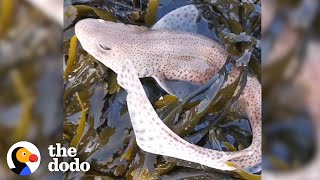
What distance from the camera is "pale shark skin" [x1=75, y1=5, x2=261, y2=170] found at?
1104 millimetres

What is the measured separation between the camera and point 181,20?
112 centimetres

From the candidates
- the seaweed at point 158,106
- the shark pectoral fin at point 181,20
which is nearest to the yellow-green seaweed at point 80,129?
the seaweed at point 158,106

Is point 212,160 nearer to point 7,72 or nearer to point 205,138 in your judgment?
point 205,138

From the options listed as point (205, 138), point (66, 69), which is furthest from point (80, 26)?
point (205, 138)

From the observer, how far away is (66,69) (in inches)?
43.2

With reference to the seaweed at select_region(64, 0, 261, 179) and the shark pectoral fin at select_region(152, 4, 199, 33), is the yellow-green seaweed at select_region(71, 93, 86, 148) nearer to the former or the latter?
the seaweed at select_region(64, 0, 261, 179)

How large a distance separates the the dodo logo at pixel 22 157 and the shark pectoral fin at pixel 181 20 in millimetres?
455

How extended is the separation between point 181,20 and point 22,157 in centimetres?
55

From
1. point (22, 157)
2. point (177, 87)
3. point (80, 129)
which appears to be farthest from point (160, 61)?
point (22, 157)

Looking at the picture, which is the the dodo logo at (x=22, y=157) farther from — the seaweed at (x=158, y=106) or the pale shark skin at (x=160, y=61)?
the pale shark skin at (x=160, y=61)

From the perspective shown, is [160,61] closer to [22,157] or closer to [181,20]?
[181,20]

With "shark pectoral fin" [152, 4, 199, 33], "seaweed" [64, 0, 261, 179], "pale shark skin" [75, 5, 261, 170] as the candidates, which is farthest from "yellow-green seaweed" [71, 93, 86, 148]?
"shark pectoral fin" [152, 4, 199, 33]

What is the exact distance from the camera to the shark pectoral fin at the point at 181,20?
1116 millimetres

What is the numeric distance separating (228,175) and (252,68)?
0.30 meters
